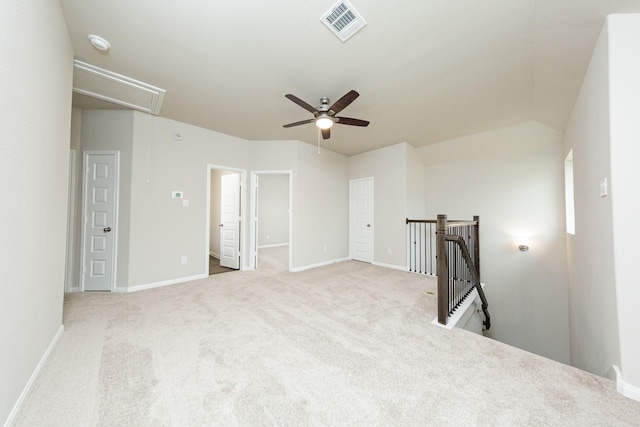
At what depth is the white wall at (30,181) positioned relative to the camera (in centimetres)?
120

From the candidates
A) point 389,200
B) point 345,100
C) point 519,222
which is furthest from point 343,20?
point 519,222

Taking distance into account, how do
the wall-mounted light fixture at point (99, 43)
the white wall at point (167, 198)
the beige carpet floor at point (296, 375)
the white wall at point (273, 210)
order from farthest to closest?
1. the white wall at point (273, 210)
2. the white wall at point (167, 198)
3. the wall-mounted light fixture at point (99, 43)
4. the beige carpet floor at point (296, 375)

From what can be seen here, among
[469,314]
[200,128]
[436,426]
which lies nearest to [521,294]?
[469,314]

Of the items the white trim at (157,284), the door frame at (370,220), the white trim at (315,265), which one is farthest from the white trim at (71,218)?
the door frame at (370,220)

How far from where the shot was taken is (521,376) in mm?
1597

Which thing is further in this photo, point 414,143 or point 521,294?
point 414,143

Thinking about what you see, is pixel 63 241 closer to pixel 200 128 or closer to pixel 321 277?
pixel 200 128

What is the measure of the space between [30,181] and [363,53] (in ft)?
8.95

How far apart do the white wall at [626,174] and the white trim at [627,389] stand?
3cm

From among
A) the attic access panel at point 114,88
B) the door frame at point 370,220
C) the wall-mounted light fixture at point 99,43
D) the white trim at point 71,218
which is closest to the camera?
the wall-mounted light fixture at point 99,43

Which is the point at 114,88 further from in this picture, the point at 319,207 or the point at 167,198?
the point at 319,207

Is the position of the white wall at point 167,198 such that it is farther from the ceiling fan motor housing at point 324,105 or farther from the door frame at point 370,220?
the door frame at point 370,220

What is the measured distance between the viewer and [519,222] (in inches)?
169

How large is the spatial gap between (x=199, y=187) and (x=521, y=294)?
6158 millimetres
